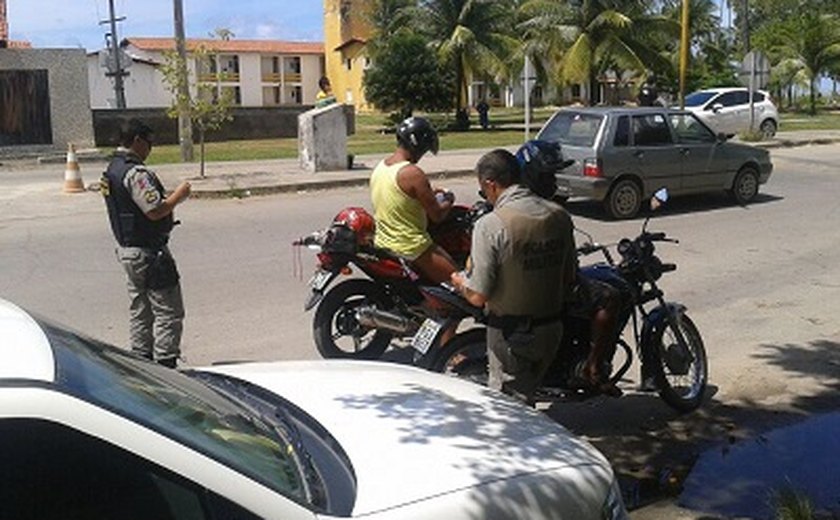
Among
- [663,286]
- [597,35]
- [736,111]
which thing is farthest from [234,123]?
[663,286]

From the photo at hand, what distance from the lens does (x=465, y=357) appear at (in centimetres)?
533

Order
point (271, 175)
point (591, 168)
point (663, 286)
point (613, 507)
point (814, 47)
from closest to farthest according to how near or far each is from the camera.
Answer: point (613, 507), point (663, 286), point (591, 168), point (271, 175), point (814, 47)

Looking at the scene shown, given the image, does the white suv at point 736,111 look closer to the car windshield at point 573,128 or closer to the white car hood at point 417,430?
the car windshield at point 573,128

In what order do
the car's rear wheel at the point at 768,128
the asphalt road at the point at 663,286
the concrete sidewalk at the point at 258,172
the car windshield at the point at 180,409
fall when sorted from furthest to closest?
the car's rear wheel at the point at 768,128 < the concrete sidewalk at the point at 258,172 < the asphalt road at the point at 663,286 < the car windshield at the point at 180,409

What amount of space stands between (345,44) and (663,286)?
7316 centimetres

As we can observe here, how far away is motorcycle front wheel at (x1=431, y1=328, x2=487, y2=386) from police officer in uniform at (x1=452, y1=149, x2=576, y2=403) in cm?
62

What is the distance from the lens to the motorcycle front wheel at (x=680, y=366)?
5.60 metres

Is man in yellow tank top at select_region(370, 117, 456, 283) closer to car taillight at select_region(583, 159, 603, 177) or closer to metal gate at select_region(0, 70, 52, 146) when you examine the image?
car taillight at select_region(583, 159, 603, 177)

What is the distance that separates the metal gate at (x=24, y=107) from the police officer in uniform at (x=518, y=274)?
24317 millimetres

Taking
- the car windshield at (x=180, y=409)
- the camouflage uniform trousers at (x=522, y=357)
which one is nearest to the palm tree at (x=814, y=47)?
the camouflage uniform trousers at (x=522, y=357)

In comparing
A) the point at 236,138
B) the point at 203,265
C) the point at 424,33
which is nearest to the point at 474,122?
the point at 424,33

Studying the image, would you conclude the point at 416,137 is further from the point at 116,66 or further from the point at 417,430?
the point at 116,66

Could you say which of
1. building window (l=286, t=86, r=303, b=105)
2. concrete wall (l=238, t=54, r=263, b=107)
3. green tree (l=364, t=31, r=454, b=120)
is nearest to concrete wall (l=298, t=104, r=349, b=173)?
green tree (l=364, t=31, r=454, b=120)

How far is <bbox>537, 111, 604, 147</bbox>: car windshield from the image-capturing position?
13.6 m
